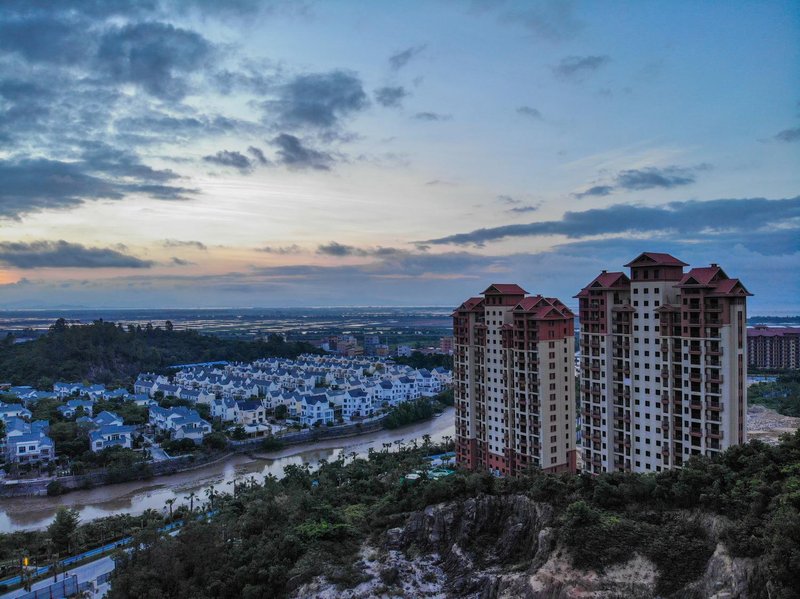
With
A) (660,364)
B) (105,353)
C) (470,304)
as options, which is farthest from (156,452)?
(105,353)

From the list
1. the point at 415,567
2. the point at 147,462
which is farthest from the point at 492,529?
the point at 147,462

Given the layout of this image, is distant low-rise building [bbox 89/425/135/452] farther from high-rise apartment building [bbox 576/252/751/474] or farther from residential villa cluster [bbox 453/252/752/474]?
high-rise apartment building [bbox 576/252/751/474]

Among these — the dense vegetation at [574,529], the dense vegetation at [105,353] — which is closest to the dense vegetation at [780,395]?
the dense vegetation at [574,529]

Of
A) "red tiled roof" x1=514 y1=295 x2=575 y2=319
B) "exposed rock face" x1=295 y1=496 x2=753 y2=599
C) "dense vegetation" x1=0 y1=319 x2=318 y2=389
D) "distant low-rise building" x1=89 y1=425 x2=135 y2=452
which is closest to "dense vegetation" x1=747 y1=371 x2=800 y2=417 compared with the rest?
"red tiled roof" x1=514 y1=295 x2=575 y2=319

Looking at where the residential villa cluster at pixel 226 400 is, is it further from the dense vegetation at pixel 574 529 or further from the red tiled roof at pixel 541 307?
the red tiled roof at pixel 541 307

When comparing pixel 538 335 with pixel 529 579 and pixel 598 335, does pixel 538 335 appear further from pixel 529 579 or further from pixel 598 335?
pixel 529 579
